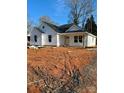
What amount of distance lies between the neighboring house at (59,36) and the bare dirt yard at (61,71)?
0.05 m

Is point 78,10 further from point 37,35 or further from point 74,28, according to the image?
point 37,35

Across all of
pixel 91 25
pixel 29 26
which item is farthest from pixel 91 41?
pixel 29 26

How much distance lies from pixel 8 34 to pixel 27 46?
17 centimetres

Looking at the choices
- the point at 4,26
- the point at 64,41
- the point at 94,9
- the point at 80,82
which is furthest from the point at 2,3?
the point at 80,82

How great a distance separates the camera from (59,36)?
1.97m

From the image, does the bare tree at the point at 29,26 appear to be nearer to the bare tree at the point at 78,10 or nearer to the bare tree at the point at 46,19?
the bare tree at the point at 46,19

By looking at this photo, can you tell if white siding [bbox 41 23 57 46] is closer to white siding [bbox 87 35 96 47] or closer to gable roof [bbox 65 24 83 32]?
gable roof [bbox 65 24 83 32]

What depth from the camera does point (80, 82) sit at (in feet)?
6.29

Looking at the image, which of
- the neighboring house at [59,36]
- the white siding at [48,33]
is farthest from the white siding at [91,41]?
the white siding at [48,33]

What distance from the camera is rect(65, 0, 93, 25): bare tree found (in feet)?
6.18

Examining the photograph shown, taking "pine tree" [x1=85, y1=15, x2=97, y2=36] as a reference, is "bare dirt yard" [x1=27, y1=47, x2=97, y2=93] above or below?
below

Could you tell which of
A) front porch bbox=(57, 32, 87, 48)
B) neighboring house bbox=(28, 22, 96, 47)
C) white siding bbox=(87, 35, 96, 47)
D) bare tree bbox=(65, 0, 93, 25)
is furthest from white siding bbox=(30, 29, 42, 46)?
white siding bbox=(87, 35, 96, 47)

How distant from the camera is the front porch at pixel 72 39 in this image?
6.30ft

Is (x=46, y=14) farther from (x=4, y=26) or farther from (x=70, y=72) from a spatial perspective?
(x=70, y=72)
